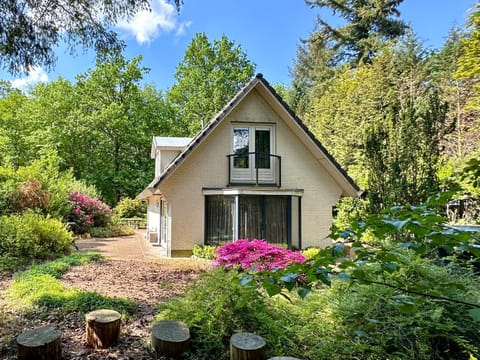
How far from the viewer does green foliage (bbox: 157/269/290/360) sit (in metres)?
4.07

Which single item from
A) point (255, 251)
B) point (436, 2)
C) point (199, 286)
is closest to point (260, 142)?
point (255, 251)

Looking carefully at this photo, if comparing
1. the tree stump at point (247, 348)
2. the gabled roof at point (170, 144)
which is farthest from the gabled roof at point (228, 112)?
the tree stump at point (247, 348)

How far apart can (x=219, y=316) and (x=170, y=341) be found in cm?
71

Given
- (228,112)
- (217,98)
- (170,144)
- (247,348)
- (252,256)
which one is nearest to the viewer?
(247,348)

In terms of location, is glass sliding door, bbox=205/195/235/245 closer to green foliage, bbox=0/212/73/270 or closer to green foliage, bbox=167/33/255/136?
green foliage, bbox=0/212/73/270

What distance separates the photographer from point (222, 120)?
1261cm

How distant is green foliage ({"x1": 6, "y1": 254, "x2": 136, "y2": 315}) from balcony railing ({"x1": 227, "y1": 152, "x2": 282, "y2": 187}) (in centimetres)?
718

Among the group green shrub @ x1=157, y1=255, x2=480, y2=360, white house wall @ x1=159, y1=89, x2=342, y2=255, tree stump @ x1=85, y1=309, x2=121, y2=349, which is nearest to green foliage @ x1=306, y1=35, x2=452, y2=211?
white house wall @ x1=159, y1=89, x2=342, y2=255

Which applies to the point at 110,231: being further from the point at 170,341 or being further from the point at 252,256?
the point at 170,341

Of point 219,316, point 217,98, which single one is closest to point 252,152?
point 219,316

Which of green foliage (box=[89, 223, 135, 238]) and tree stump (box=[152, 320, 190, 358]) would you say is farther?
green foliage (box=[89, 223, 135, 238])

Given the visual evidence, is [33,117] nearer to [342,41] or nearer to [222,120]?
[222,120]

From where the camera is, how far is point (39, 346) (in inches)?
143

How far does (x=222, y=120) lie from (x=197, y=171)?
2185 millimetres
